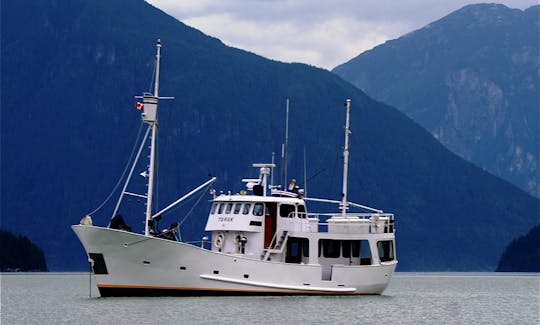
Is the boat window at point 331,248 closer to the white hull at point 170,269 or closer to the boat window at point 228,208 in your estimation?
the white hull at point 170,269

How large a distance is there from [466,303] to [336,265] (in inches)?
665

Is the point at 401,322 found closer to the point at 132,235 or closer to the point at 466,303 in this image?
the point at 132,235

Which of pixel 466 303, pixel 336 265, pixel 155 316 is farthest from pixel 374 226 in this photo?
pixel 155 316

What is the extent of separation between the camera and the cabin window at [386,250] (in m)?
88.2

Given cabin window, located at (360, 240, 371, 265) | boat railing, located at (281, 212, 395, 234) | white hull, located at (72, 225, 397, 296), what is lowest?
white hull, located at (72, 225, 397, 296)

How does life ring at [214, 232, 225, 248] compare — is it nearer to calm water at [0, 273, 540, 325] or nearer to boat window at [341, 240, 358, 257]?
calm water at [0, 273, 540, 325]

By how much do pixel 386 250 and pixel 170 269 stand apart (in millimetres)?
16581

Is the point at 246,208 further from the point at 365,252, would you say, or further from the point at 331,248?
the point at 365,252

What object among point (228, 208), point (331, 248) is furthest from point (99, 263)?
point (331, 248)

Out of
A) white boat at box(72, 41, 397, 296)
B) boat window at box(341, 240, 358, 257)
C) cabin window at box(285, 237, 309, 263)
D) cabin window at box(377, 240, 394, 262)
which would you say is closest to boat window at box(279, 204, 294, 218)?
white boat at box(72, 41, 397, 296)

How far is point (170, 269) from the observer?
79312mm

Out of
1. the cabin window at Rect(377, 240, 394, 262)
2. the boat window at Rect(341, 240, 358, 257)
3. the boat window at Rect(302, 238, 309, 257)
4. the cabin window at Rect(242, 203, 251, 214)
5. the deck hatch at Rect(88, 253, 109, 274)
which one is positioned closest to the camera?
the deck hatch at Rect(88, 253, 109, 274)

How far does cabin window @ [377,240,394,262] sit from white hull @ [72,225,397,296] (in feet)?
26.3

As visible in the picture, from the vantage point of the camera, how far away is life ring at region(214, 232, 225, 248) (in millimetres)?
83188
